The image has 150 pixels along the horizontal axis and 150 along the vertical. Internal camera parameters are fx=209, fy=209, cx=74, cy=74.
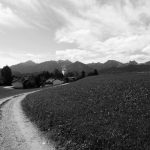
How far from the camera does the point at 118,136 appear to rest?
38.5ft

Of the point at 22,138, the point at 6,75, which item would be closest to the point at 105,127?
the point at 22,138

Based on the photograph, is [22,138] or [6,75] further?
[6,75]

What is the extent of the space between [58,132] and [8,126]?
6011 mm

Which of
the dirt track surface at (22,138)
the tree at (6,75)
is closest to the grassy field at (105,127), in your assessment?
the dirt track surface at (22,138)

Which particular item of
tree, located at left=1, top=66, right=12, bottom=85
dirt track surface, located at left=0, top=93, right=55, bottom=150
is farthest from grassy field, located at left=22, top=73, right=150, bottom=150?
tree, located at left=1, top=66, right=12, bottom=85

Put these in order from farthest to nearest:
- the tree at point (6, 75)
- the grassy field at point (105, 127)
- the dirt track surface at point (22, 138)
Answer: the tree at point (6, 75) → the dirt track surface at point (22, 138) → the grassy field at point (105, 127)

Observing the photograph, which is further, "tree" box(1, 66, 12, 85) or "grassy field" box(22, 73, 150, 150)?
"tree" box(1, 66, 12, 85)

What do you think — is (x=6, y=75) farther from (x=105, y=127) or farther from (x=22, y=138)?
(x=105, y=127)

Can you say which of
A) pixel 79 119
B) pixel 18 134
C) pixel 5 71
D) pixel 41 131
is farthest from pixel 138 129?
pixel 5 71

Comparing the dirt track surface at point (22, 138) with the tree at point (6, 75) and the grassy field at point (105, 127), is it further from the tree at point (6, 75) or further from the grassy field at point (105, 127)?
the tree at point (6, 75)

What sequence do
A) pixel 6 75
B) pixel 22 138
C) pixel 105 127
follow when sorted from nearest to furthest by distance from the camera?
1. pixel 105 127
2. pixel 22 138
3. pixel 6 75

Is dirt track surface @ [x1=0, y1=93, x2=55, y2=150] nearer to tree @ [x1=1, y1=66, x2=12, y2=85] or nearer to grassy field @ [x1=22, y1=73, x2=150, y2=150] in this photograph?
grassy field @ [x1=22, y1=73, x2=150, y2=150]

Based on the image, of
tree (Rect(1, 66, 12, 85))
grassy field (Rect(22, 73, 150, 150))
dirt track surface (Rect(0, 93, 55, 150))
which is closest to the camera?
grassy field (Rect(22, 73, 150, 150))

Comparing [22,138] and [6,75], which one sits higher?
[6,75]
